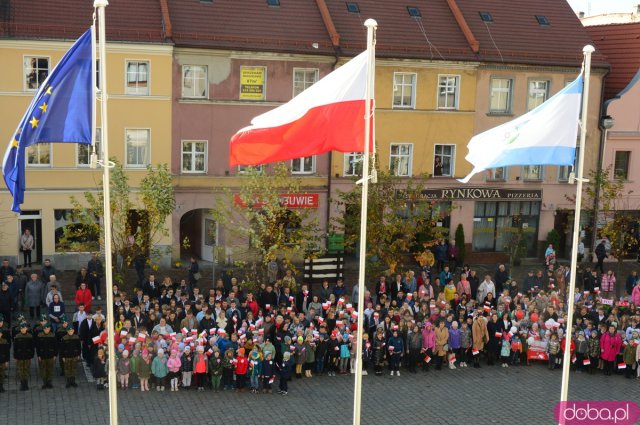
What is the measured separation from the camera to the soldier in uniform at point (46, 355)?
19.1 m

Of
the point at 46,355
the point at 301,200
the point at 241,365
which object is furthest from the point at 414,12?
the point at 46,355

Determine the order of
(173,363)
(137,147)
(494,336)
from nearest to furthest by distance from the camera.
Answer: (173,363), (494,336), (137,147)

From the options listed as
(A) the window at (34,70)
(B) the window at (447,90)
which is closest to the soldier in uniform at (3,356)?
(A) the window at (34,70)

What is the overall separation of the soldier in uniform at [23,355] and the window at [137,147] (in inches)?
525

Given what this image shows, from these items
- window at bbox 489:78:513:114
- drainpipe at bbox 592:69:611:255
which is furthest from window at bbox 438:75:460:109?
drainpipe at bbox 592:69:611:255

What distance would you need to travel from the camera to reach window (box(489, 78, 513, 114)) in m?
35.8

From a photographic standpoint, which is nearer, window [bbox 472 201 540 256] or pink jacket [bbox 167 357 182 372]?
pink jacket [bbox 167 357 182 372]

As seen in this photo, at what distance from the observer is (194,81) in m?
31.9

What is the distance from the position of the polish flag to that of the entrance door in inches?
811

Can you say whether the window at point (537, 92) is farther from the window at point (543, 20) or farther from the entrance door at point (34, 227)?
the entrance door at point (34, 227)

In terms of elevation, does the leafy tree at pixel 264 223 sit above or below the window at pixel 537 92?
below

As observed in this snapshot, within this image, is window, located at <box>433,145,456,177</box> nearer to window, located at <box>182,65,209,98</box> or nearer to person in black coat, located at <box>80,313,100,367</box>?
window, located at <box>182,65,209,98</box>

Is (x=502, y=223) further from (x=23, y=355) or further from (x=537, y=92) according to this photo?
(x=23, y=355)

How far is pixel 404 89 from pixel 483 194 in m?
5.86
